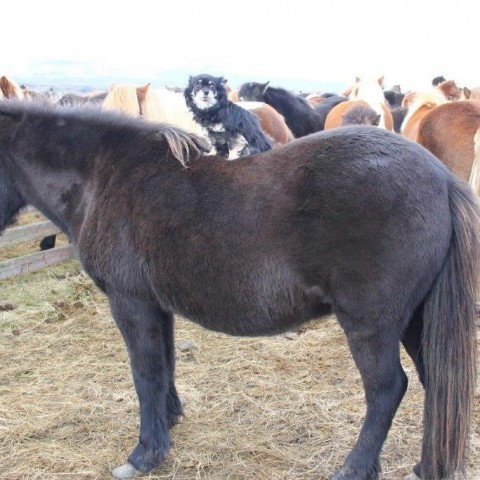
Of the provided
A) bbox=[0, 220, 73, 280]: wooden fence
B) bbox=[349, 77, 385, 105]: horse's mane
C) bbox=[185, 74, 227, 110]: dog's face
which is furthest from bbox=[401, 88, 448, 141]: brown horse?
bbox=[0, 220, 73, 280]: wooden fence

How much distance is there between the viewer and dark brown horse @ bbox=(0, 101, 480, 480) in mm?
2316

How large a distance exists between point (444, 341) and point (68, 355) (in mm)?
3026

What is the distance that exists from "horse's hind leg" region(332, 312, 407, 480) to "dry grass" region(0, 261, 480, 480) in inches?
13.3

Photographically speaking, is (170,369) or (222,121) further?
(222,121)

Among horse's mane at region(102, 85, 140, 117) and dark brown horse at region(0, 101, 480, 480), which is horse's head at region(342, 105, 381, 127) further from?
dark brown horse at region(0, 101, 480, 480)

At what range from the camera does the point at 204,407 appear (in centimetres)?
358

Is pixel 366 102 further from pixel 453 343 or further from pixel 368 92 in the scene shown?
pixel 453 343

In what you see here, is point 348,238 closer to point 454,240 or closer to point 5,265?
point 454,240

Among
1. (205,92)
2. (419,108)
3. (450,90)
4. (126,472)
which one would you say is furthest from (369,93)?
(126,472)

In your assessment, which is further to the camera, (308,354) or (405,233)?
(308,354)

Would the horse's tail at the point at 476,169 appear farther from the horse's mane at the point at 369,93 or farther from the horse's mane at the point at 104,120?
the horse's mane at the point at 369,93

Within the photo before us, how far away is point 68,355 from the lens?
4.42 meters

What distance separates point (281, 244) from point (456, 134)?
4014 millimetres

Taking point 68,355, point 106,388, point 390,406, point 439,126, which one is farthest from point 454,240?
point 439,126
